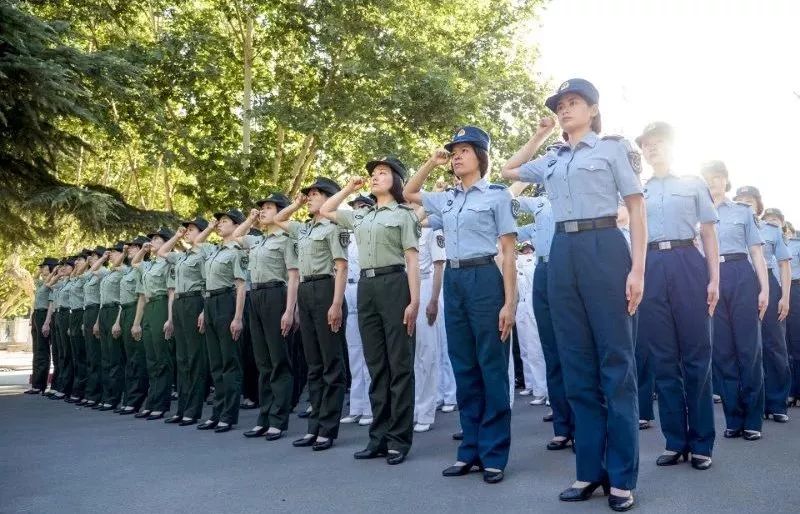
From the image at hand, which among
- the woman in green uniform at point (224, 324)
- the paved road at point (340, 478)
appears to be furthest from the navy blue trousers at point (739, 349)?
the woman in green uniform at point (224, 324)

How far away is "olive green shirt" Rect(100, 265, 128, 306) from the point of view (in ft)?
35.6

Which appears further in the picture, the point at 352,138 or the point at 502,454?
the point at 352,138

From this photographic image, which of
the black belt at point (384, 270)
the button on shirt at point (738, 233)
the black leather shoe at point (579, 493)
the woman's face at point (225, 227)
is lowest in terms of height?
the black leather shoe at point (579, 493)

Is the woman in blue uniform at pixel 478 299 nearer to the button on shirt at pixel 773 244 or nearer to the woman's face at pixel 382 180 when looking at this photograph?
the woman's face at pixel 382 180

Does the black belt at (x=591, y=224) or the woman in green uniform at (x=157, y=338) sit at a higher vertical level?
the black belt at (x=591, y=224)

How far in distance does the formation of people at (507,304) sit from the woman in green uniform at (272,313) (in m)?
0.02

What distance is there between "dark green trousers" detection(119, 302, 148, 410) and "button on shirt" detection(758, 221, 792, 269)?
272 inches

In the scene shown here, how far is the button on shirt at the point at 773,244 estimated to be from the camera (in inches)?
302

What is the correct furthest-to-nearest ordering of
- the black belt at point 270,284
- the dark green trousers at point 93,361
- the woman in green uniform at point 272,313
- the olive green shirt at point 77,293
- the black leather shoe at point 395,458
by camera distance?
the olive green shirt at point 77,293
the dark green trousers at point 93,361
the black belt at point 270,284
the woman in green uniform at point 272,313
the black leather shoe at point 395,458

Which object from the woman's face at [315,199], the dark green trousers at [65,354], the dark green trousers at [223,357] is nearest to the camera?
the woman's face at [315,199]

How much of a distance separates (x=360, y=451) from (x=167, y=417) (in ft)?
13.3

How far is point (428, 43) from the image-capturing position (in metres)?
18.8

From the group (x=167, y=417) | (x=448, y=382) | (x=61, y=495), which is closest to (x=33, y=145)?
(x=167, y=417)

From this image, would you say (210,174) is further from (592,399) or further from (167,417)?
(592,399)
